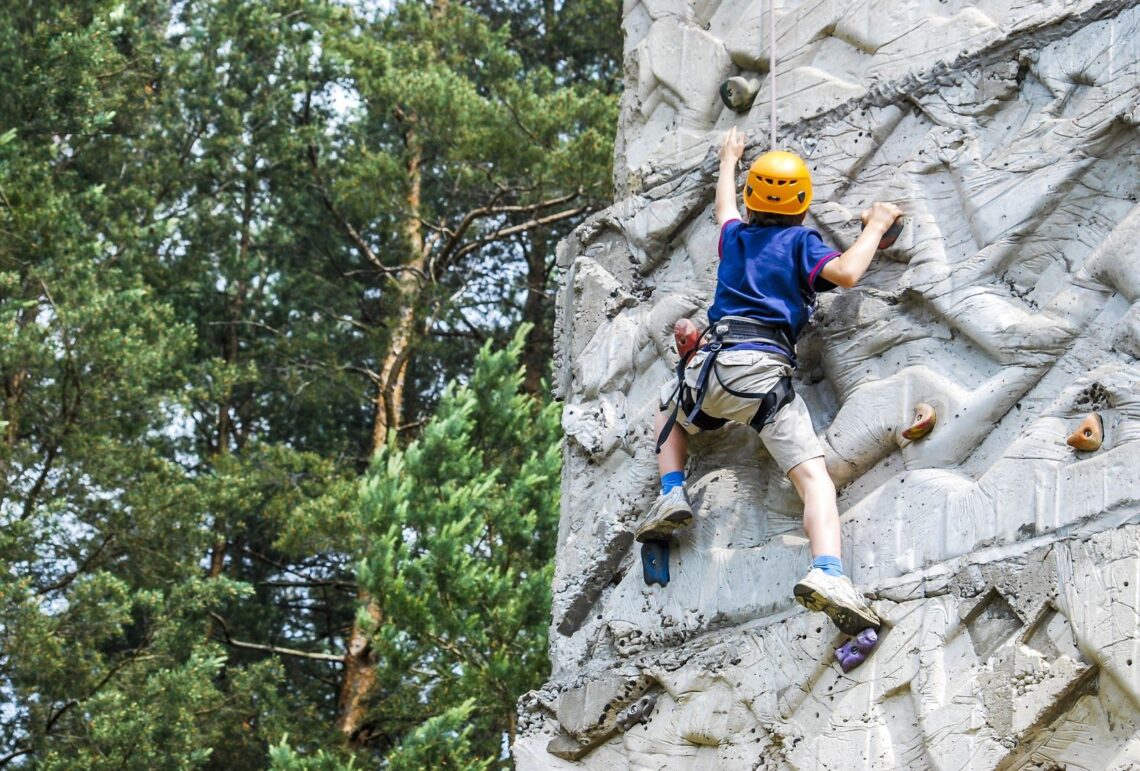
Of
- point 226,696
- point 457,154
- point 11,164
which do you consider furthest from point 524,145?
point 226,696

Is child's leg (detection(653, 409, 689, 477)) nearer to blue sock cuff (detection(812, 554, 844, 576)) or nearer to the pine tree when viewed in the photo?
blue sock cuff (detection(812, 554, 844, 576))

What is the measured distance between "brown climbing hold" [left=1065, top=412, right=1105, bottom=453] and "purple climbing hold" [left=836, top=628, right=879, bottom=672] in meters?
0.64

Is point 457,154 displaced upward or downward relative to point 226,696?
upward

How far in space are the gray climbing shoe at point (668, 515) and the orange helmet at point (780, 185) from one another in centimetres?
78

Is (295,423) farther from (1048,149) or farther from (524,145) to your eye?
(1048,149)

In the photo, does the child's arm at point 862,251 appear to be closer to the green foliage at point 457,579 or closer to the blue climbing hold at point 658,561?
the blue climbing hold at point 658,561

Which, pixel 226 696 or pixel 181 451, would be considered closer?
pixel 226 696

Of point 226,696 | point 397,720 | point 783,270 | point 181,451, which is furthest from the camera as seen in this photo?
point 181,451

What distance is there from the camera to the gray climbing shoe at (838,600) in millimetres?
4102

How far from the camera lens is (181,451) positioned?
14.2 metres

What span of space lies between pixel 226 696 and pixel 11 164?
3.76 m

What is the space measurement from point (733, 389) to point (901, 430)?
431 millimetres

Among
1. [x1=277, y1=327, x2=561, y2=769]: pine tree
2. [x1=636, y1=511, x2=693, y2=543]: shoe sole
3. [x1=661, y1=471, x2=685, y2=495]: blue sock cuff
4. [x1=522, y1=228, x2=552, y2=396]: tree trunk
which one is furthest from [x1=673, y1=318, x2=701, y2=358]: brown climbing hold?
[x1=522, y1=228, x2=552, y2=396]: tree trunk

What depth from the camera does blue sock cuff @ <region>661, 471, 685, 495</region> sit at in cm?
478
